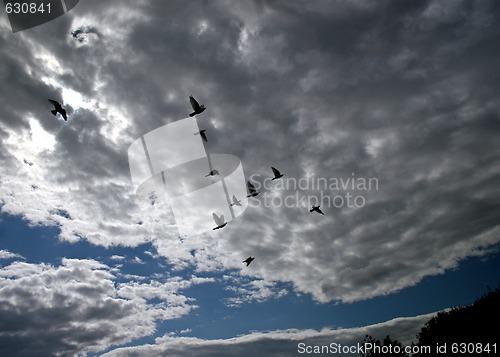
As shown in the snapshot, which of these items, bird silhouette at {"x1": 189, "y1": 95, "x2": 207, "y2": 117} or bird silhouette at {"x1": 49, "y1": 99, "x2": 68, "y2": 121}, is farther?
bird silhouette at {"x1": 189, "y1": 95, "x2": 207, "y2": 117}

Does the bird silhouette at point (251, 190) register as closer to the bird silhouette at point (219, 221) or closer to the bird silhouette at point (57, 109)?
the bird silhouette at point (219, 221)

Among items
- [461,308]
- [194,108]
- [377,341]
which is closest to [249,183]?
[194,108]

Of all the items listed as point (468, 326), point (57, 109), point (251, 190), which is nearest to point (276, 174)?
point (251, 190)

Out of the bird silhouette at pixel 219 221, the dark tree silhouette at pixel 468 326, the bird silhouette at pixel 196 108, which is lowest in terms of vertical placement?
the dark tree silhouette at pixel 468 326

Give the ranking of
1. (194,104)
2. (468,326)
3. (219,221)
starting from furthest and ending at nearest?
(468,326) < (219,221) < (194,104)

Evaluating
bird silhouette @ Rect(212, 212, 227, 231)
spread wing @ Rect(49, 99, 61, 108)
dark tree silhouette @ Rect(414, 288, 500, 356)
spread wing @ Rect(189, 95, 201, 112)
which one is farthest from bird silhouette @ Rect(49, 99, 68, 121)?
dark tree silhouette @ Rect(414, 288, 500, 356)

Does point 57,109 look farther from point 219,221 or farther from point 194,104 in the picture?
point 219,221

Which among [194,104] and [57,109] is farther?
[194,104]

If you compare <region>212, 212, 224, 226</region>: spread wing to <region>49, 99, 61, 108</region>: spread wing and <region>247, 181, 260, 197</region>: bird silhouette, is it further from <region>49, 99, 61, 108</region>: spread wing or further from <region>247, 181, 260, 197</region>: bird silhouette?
<region>49, 99, 61, 108</region>: spread wing

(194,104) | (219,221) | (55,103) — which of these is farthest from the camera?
(219,221)

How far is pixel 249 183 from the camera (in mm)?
31344

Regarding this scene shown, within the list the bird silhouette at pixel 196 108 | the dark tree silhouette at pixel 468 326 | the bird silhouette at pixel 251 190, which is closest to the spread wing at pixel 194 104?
the bird silhouette at pixel 196 108

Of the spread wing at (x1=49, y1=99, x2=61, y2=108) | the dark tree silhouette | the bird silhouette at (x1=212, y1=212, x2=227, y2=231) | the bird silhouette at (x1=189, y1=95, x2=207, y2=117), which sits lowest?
the dark tree silhouette

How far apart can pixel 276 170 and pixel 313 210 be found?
19.3 ft
